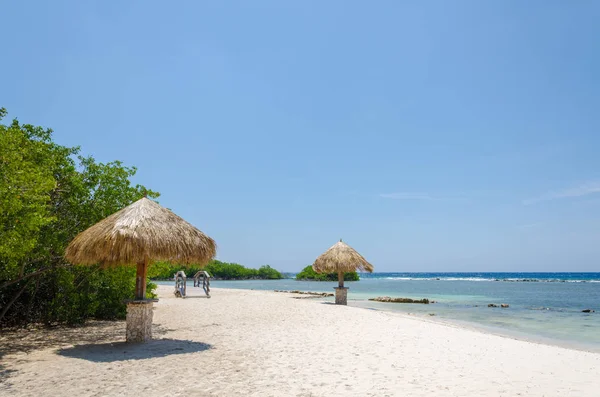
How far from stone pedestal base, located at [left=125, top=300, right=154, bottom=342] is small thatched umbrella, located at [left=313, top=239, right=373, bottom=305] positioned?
34.5ft

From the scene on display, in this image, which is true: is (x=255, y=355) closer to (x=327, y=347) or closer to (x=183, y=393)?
(x=327, y=347)

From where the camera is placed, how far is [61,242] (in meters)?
9.14

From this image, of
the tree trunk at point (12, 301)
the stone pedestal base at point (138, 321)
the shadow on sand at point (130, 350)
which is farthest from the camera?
the tree trunk at point (12, 301)

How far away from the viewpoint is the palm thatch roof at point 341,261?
703 inches

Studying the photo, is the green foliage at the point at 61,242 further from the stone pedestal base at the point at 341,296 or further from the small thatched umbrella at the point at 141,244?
the stone pedestal base at the point at 341,296

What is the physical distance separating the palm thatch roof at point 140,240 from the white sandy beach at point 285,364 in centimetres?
172

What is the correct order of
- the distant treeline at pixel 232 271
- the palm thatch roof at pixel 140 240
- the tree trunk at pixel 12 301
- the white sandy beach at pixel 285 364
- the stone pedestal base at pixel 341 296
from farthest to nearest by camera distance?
the distant treeline at pixel 232 271 → the stone pedestal base at pixel 341 296 → the tree trunk at pixel 12 301 → the palm thatch roof at pixel 140 240 → the white sandy beach at pixel 285 364

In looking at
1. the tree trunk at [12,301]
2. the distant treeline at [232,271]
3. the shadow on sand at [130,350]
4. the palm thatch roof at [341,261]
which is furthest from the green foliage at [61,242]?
the distant treeline at [232,271]

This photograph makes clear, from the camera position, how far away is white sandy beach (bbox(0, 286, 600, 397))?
553 cm

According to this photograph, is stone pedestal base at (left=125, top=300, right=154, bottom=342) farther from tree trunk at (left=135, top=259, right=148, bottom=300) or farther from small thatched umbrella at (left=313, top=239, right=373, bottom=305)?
small thatched umbrella at (left=313, top=239, right=373, bottom=305)

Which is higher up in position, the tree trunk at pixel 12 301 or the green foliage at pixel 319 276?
the green foliage at pixel 319 276

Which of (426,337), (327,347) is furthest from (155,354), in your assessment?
(426,337)

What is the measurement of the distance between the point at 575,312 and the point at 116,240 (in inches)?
927

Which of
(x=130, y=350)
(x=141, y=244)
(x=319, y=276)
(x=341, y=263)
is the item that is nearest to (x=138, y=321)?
(x=130, y=350)
